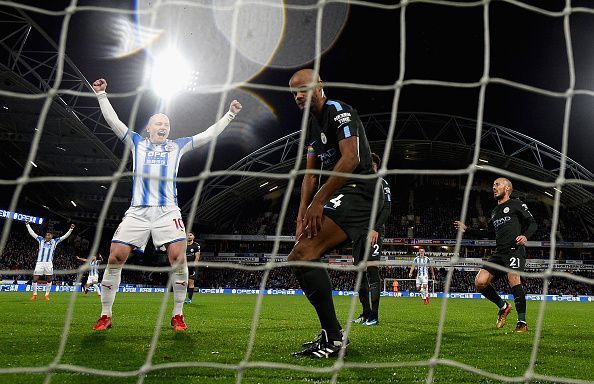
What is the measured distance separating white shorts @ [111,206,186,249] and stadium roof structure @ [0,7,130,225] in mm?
12912

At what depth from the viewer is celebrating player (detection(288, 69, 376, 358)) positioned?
11.0 ft

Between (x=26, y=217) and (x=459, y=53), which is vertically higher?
(x=459, y=53)

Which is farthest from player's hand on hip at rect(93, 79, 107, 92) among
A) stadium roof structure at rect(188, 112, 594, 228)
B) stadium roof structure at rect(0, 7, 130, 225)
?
stadium roof structure at rect(188, 112, 594, 228)

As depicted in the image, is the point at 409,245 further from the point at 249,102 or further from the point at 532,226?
the point at 532,226

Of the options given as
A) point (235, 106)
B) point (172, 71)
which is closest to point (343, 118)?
point (235, 106)

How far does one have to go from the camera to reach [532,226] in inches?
249

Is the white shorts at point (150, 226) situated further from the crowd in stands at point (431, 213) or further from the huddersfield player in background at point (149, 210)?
the crowd in stands at point (431, 213)

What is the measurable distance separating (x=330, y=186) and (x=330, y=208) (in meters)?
0.31

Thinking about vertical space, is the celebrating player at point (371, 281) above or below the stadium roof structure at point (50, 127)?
below

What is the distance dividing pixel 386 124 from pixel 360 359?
1069 inches

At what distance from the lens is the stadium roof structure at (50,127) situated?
58.4ft

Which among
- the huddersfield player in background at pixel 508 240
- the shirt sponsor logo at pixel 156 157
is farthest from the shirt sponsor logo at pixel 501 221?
the shirt sponsor logo at pixel 156 157

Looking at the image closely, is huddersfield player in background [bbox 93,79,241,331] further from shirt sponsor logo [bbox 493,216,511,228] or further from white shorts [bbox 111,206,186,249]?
shirt sponsor logo [bbox 493,216,511,228]

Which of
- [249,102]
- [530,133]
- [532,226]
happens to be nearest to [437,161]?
[530,133]
